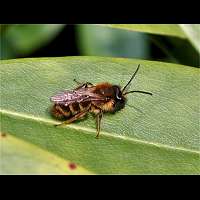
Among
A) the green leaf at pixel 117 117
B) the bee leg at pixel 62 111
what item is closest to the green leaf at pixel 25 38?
the bee leg at pixel 62 111

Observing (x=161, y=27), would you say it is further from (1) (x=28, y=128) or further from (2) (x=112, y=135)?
(1) (x=28, y=128)

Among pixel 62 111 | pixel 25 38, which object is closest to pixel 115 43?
pixel 25 38

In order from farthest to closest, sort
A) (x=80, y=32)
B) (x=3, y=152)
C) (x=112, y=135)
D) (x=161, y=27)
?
(x=80, y=32) → (x=161, y=27) → (x=112, y=135) → (x=3, y=152)

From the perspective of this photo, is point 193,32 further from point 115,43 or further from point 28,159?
point 28,159

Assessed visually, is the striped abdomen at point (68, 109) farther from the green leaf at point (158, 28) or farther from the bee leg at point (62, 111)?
the green leaf at point (158, 28)

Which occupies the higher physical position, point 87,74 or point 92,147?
point 87,74

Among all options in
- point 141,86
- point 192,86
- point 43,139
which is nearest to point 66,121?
point 43,139

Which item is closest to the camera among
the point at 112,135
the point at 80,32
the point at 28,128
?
the point at 28,128
